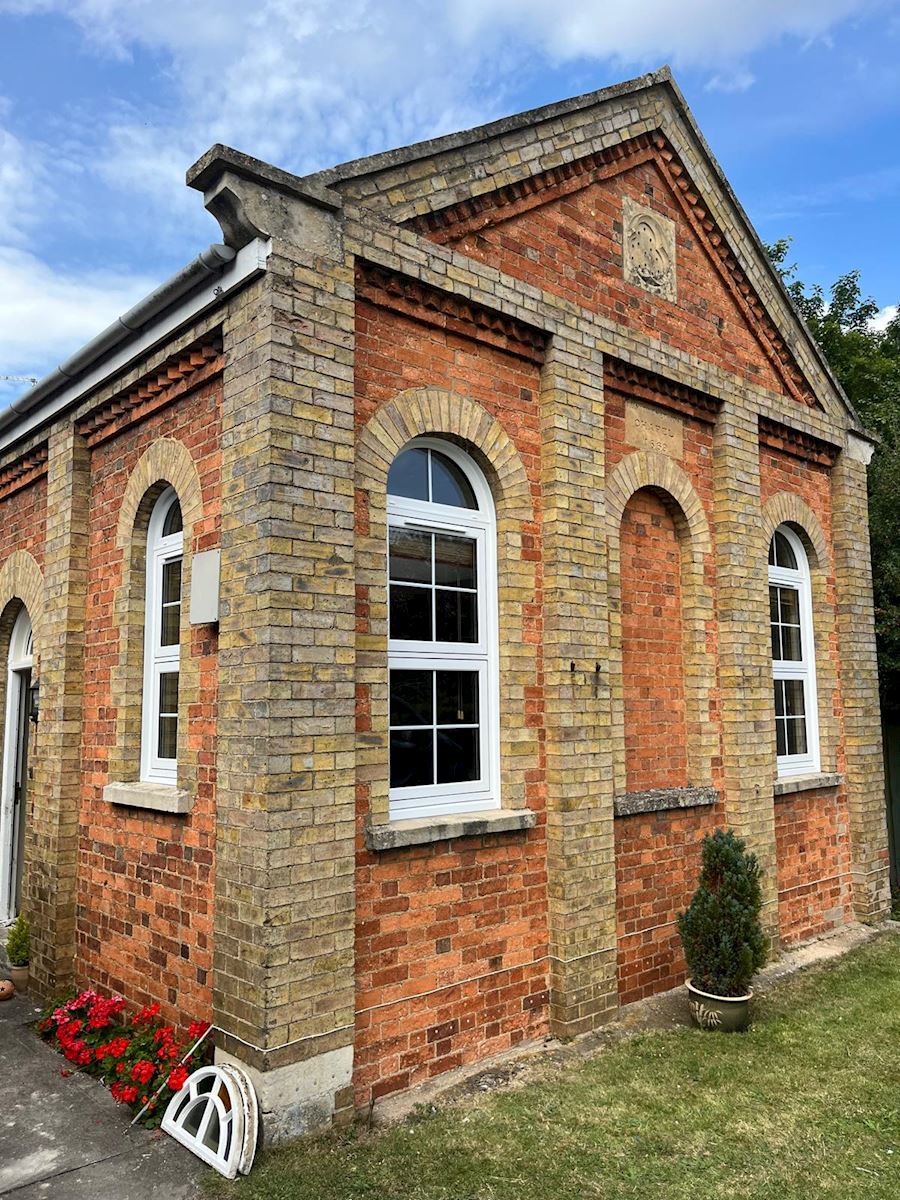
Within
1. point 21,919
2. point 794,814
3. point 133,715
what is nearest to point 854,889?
point 794,814

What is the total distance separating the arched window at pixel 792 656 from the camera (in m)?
8.55

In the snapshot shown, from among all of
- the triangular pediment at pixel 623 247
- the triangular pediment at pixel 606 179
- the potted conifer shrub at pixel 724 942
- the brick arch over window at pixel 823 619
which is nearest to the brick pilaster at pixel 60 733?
the triangular pediment at pixel 606 179

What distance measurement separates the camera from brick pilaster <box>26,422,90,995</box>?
21.2 feet

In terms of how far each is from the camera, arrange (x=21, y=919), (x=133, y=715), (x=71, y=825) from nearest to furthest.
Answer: (x=133, y=715) → (x=71, y=825) → (x=21, y=919)

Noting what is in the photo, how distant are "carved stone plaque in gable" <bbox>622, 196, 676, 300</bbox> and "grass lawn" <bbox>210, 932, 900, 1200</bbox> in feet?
19.2

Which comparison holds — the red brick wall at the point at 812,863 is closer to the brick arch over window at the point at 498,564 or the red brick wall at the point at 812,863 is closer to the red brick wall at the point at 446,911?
the red brick wall at the point at 446,911

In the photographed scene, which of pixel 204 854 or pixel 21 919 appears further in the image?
pixel 21 919

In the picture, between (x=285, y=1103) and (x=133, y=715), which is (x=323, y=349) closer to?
(x=133, y=715)

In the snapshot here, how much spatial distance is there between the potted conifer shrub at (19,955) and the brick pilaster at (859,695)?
303 inches

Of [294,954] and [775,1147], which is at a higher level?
[294,954]

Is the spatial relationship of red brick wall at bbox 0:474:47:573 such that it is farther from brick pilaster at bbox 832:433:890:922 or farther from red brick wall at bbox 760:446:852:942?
brick pilaster at bbox 832:433:890:922

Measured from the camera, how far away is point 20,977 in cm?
693

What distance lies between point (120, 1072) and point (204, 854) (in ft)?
4.52

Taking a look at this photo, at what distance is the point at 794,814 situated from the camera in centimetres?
820
